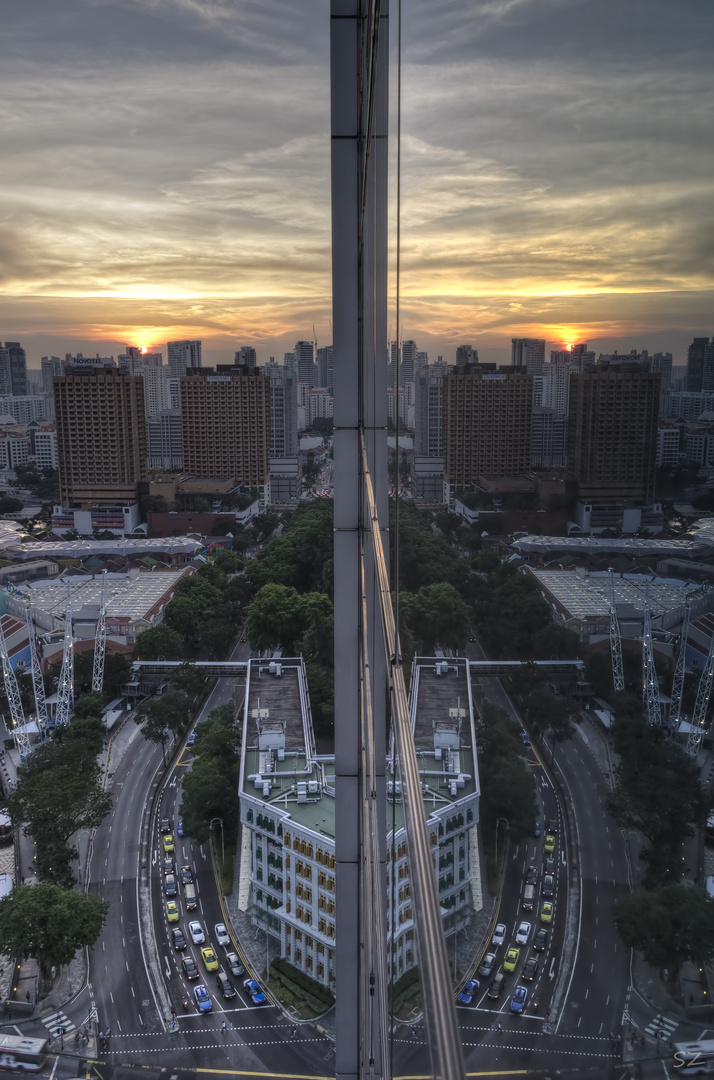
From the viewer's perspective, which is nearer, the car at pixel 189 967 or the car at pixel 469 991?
the car at pixel 469 991

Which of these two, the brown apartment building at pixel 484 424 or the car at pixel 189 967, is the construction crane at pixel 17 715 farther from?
the brown apartment building at pixel 484 424

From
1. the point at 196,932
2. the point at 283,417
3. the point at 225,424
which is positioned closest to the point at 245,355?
the point at 283,417

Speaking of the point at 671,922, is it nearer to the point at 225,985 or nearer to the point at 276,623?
the point at 225,985

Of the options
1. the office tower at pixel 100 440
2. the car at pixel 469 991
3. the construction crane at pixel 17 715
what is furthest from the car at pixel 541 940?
the office tower at pixel 100 440

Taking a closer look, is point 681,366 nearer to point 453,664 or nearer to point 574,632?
point 574,632

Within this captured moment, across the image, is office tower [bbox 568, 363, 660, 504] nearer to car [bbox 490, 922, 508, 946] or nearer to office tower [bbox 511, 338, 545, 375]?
office tower [bbox 511, 338, 545, 375]
